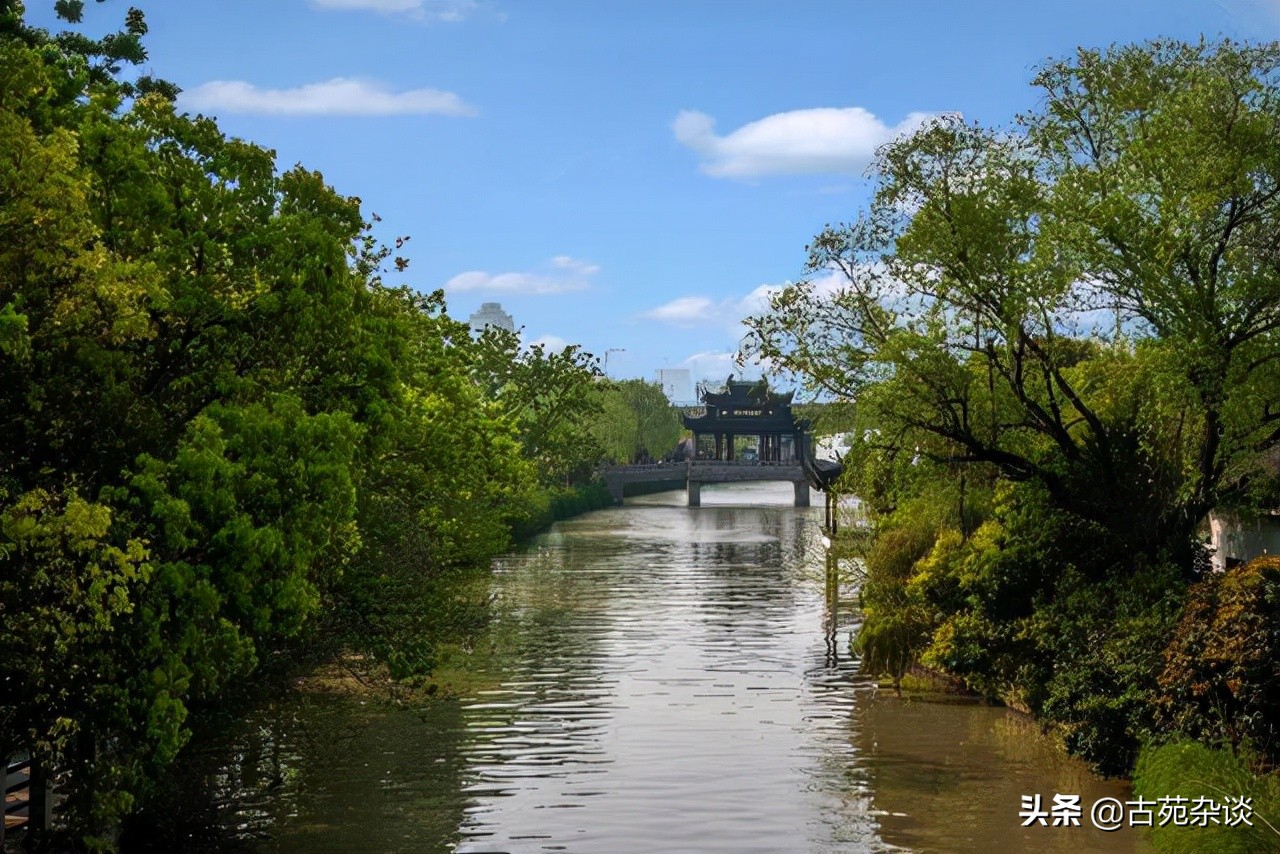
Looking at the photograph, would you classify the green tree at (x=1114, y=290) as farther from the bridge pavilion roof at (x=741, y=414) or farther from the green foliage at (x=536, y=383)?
the bridge pavilion roof at (x=741, y=414)

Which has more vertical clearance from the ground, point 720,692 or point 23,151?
point 23,151

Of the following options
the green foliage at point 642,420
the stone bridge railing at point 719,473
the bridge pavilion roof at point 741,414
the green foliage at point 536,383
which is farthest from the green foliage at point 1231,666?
the bridge pavilion roof at point 741,414

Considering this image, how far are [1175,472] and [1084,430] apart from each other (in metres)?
2.39

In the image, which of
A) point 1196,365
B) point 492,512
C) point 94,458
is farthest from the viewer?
point 492,512

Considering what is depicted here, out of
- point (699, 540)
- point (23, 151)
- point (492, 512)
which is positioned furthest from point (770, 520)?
point (23, 151)

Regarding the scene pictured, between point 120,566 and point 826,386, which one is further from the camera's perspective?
point 826,386

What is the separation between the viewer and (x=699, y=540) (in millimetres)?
87438

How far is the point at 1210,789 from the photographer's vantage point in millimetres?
19609

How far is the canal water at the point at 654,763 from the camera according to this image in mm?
21703

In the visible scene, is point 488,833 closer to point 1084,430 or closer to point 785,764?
point 785,764

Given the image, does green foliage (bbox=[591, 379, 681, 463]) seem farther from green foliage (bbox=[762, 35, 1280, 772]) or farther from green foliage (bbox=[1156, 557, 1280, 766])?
green foliage (bbox=[1156, 557, 1280, 766])

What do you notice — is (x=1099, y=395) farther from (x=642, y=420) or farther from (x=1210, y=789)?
(x=642, y=420)

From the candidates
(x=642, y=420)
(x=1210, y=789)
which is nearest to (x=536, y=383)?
(x=1210, y=789)

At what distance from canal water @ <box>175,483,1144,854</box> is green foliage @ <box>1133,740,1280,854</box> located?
2.94 ft
